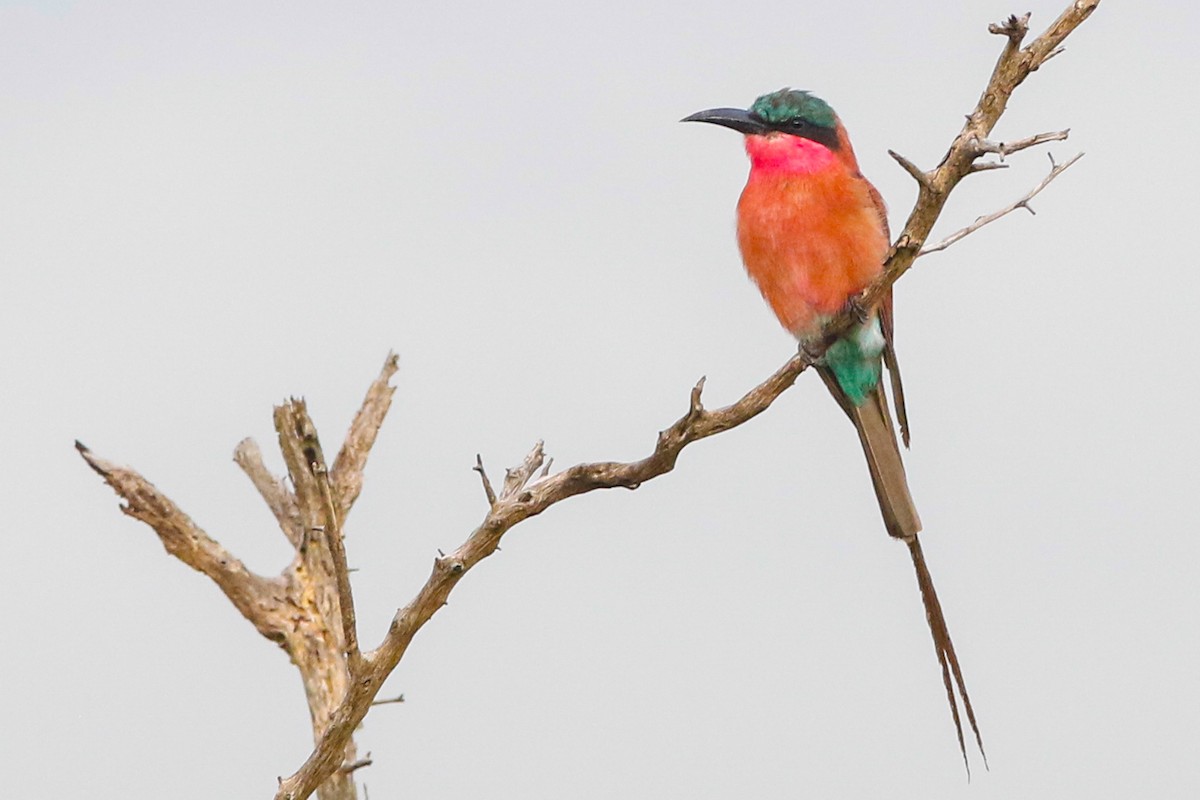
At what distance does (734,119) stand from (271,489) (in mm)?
1501

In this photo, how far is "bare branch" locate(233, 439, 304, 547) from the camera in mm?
4180

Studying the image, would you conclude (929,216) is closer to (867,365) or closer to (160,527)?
(867,365)

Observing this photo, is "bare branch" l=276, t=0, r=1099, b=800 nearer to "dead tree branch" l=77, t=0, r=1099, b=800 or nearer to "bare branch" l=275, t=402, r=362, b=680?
"dead tree branch" l=77, t=0, r=1099, b=800

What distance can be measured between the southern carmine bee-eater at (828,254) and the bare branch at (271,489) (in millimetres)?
1302

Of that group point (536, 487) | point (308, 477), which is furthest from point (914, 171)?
point (308, 477)

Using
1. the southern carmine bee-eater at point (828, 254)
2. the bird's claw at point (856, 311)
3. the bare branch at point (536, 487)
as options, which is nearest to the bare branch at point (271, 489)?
the bare branch at point (536, 487)

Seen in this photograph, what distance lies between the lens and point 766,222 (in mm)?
3912

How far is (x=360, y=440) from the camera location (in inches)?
164

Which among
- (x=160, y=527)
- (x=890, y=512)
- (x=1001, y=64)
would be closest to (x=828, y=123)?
(x=890, y=512)

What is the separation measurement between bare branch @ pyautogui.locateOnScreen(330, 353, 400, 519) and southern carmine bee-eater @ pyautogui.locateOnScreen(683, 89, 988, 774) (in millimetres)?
972

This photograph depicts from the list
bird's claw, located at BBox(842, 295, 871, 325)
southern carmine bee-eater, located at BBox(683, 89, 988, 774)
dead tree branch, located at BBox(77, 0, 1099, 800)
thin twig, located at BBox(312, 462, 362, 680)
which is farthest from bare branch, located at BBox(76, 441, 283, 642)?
bird's claw, located at BBox(842, 295, 871, 325)

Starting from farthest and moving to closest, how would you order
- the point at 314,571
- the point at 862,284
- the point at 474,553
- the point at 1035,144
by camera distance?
1. the point at 314,571
2. the point at 862,284
3. the point at 474,553
4. the point at 1035,144

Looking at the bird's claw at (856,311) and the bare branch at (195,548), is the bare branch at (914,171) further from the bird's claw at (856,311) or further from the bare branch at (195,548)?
the bare branch at (195,548)

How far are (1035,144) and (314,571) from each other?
210 cm
